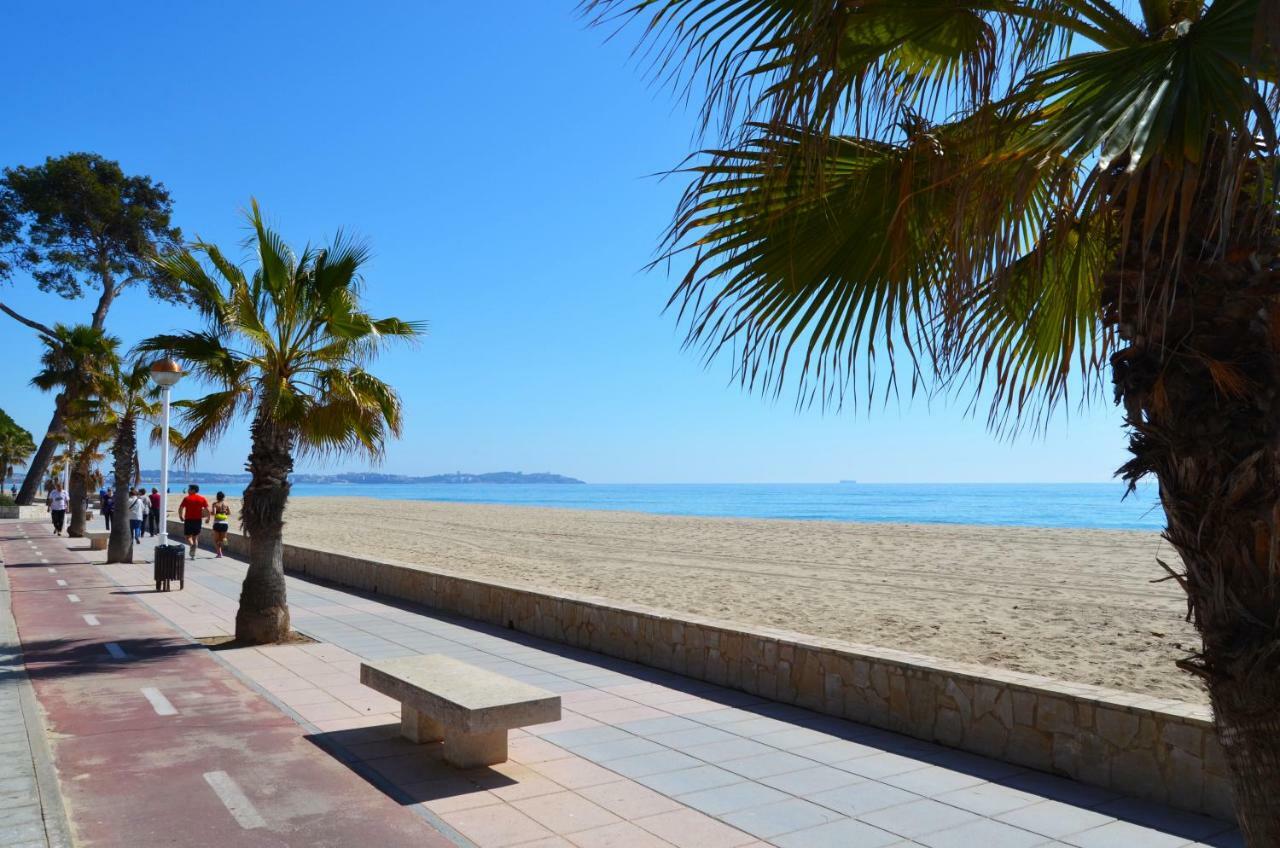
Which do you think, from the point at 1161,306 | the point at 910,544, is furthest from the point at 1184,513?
the point at 910,544

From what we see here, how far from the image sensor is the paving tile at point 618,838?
14.7ft

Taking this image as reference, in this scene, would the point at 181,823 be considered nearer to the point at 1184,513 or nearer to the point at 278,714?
the point at 278,714

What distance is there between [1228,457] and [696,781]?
3901 mm

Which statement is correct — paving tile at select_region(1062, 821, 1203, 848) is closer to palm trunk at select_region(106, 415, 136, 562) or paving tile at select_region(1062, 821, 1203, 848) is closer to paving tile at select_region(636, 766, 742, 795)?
paving tile at select_region(636, 766, 742, 795)

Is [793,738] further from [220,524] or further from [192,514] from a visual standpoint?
[220,524]

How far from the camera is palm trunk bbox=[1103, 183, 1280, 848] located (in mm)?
2184

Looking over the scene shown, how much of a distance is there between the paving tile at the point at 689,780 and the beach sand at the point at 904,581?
12.4 ft

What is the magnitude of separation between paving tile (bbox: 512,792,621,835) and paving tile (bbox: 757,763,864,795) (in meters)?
1.04

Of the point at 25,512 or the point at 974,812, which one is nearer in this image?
the point at 974,812

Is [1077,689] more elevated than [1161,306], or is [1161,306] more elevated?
[1161,306]

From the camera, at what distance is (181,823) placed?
473cm

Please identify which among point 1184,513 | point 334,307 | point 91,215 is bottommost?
point 1184,513

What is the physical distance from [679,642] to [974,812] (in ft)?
12.2

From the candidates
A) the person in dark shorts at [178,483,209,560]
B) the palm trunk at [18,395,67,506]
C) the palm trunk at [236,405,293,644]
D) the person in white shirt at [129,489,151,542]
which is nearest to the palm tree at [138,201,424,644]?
the palm trunk at [236,405,293,644]
